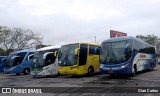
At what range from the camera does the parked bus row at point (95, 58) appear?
18859 mm

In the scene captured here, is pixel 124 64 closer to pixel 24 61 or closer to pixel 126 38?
pixel 126 38

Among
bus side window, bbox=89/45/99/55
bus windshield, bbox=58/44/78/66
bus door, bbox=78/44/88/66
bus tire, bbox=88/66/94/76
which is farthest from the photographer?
bus side window, bbox=89/45/99/55

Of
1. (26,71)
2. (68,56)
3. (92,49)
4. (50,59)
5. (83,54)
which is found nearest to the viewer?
(68,56)

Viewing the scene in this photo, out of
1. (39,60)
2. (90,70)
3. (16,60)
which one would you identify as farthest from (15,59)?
(90,70)

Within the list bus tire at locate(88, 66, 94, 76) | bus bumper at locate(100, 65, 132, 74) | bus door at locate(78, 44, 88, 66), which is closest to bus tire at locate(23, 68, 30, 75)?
bus tire at locate(88, 66, 94, 76)

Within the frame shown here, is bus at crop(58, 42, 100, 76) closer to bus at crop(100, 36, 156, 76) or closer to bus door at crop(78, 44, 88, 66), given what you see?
bus door at crop(78, 44, 88, 66)

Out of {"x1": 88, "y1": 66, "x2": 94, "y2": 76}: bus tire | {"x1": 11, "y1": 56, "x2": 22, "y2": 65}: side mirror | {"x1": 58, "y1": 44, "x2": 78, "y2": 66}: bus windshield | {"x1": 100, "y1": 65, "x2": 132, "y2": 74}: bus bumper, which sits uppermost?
{"x1": 58, "y1": 44, "x2": 78, "y2": 66}: bus windshield

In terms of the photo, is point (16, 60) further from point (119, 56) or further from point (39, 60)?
point (119, 56)

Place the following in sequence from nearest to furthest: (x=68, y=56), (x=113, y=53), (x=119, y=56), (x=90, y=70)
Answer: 1. (x=119, y=56)
2. (x=113, y=53)
3. (x=68, y=56)
4. (x=90, y=70)

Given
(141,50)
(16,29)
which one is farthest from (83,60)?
(16,29)

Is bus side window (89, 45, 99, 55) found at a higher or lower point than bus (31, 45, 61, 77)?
higher

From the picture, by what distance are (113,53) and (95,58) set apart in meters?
4.11

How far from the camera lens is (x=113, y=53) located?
1905 cm

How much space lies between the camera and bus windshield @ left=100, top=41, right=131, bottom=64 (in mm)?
18781
